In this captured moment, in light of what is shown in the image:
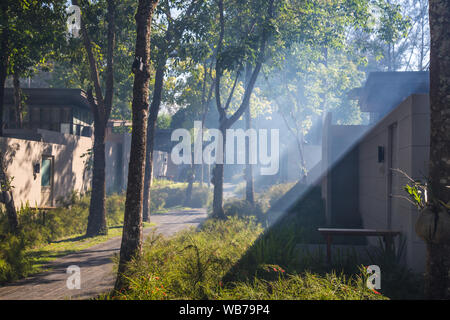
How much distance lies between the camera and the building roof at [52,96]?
22.7m

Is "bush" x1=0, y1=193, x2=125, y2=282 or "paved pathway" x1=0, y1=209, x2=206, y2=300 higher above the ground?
"bush" x1=0, y1=193, x2=125, y2=282

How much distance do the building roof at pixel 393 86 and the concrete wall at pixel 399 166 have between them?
Answer: 10.8 metres

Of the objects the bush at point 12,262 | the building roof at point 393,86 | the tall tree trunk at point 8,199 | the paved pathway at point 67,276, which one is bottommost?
the paved pathway at point 67,276

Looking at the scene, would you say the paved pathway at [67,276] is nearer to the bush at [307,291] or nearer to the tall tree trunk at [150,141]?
the bush at [307,291]

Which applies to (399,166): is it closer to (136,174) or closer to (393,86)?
(136,174)

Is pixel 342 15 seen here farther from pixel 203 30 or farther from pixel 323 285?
pixel 323 285

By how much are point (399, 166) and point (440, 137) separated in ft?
9.47

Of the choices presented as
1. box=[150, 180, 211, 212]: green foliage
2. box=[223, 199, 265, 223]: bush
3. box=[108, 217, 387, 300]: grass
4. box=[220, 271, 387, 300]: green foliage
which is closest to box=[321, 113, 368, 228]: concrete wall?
box=[223, 199, 265, 223]: bush

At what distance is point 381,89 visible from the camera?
2317 centimetres

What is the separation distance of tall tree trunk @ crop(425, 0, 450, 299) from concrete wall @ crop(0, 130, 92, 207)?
13.2 metres

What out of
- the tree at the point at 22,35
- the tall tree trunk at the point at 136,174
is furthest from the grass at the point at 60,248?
the tall tree trunk at the point at 136,174

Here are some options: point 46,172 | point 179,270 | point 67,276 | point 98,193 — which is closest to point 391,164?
point 179,270

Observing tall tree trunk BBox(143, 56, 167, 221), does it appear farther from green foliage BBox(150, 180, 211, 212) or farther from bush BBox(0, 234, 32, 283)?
bush BBox(0, 234, 32, 283)

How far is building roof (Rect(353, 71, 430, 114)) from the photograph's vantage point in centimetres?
2222
